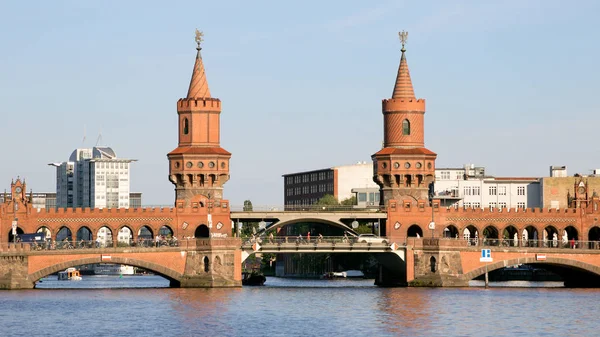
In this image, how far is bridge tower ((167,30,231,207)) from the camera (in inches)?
6122

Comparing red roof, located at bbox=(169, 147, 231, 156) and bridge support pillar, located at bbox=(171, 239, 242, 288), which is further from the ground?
red roof, located at bbox=(169, 147, 231, 156)

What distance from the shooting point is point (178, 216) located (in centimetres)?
15050

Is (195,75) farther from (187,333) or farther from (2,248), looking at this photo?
(187,333)

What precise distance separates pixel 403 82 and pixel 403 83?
0.37 ft

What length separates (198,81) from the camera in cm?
15812

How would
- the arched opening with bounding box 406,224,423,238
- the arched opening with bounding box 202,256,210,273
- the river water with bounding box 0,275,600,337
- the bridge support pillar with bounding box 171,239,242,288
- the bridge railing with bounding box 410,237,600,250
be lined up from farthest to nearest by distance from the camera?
the arched opening with bounding box 406,224,423,238 → the bridge railing with bounding box 410,237,600,250 → the arched opening with bounding box 202,256,210,273 → the bridge support pillar with bounding box 171,239,242,288 → the river water with bounding box 0,275,600,337

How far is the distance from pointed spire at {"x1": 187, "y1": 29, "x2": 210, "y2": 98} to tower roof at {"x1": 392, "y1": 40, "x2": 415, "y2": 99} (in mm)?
21443

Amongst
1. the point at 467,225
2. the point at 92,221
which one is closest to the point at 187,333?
the point at 92,221

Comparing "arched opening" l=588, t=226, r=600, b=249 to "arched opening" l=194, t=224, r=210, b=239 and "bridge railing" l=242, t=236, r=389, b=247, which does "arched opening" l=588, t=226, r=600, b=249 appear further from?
"arched opening" l=194, t=224, r=210, b=239

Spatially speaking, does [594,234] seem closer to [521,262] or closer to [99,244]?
[521,262]

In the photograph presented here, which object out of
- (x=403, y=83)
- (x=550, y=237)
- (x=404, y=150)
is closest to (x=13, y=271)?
(x=404, y=150)

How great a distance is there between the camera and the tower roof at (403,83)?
160875 mm

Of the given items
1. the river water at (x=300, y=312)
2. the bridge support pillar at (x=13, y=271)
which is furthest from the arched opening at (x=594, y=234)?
the bridge support pillar at (x=13, y=271)

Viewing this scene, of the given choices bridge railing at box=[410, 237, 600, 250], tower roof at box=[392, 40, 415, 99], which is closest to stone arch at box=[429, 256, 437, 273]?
bridge railing at box=[410, 237, 600, 250]
